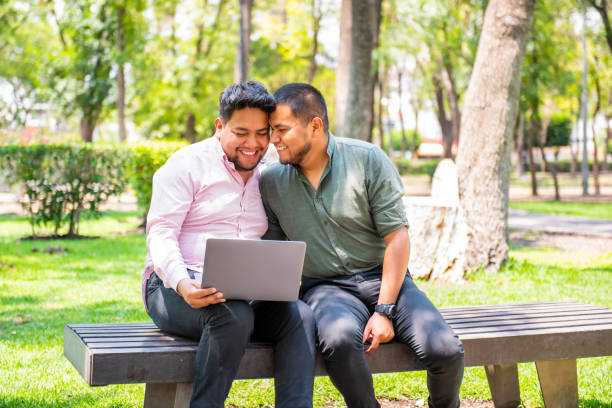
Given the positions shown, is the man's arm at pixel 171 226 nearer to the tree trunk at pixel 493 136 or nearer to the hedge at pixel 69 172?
the tree trunk at pixel 493 136

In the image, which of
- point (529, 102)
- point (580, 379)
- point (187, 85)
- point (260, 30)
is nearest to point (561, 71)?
point (529, 102)

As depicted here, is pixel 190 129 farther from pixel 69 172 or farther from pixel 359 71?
pixel 359 71

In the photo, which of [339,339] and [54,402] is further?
[54,402]

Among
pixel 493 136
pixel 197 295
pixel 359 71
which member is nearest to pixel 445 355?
pixel 197 295

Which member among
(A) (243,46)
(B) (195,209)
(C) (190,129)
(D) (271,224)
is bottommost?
(C) (190,129)

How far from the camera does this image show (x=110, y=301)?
21.5 feet

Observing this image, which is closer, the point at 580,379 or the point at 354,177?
the point at 354,177

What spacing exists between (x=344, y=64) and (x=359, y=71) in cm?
32

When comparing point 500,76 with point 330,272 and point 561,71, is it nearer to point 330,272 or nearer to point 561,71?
point 330,272

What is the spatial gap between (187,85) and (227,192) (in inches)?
897

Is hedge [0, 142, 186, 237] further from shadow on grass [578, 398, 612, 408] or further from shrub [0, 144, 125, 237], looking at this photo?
shadow on grass [578, 398, 612, 408]

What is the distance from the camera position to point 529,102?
18172mm

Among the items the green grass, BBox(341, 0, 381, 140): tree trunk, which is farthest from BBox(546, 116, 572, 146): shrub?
BBox(341, 0, 381, 140): tree trunk

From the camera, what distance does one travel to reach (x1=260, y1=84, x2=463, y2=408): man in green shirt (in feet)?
11.2
